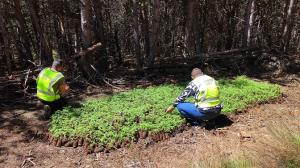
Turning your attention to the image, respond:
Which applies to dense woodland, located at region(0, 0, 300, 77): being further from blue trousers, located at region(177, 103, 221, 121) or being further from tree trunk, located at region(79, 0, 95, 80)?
blue trousers, located at region(177, 103, 221, 121)

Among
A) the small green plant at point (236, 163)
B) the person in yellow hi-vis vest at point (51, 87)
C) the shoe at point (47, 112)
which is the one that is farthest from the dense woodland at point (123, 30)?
the small green plant at point (236, 163)

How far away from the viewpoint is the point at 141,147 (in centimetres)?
752

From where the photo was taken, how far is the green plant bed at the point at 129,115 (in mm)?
7594

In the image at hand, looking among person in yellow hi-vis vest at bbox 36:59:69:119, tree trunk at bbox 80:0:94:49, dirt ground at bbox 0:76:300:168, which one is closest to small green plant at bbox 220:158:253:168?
dirt ground at bbox 0:76:300:168

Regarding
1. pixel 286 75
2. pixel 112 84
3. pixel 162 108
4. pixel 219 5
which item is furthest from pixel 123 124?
pixel 219 5

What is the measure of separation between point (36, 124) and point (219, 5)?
595 inches

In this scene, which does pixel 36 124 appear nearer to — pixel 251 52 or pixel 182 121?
pixel 182 121

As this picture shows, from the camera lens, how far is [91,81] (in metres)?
12.1

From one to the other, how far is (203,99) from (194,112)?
0.38 meters

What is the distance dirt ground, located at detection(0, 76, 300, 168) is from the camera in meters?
7.06

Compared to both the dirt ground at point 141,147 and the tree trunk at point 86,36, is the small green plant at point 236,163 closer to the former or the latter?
the dirt ground at point 141,147

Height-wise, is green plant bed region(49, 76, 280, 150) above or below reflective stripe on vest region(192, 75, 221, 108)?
below

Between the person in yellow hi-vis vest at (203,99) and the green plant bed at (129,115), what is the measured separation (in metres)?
0.37

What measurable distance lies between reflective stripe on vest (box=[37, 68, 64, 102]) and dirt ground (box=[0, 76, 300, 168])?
2.07ft
